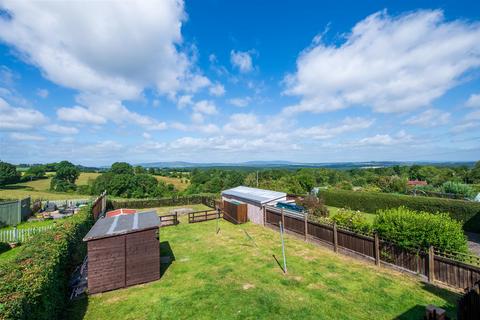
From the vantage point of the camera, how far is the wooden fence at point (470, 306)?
4441 millimetres

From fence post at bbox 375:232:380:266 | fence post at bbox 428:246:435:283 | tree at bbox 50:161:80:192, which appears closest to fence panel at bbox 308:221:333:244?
fence post at bbox 375:232:380:266

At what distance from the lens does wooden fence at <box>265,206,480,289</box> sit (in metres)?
7.75

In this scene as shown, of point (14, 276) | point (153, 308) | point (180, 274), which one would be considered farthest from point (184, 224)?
point (14, 276)

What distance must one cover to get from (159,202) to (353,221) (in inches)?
953

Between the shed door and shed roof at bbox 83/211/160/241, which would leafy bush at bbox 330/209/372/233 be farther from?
shed roof at bbox 83/211/160/241

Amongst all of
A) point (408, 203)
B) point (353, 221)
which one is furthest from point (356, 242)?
point (408, 203)

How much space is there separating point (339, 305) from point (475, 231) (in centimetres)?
1810

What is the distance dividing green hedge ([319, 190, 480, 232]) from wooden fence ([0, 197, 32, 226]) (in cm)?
3278

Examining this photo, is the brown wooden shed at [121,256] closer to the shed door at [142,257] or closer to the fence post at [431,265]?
the shed door at [142,257]

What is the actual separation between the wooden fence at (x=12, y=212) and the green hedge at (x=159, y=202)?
7.88 meters

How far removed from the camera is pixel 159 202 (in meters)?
29.8

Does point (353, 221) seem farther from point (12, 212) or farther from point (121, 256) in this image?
point (12, 212)

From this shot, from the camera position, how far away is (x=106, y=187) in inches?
1919

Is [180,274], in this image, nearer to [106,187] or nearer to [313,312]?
[313,312]
